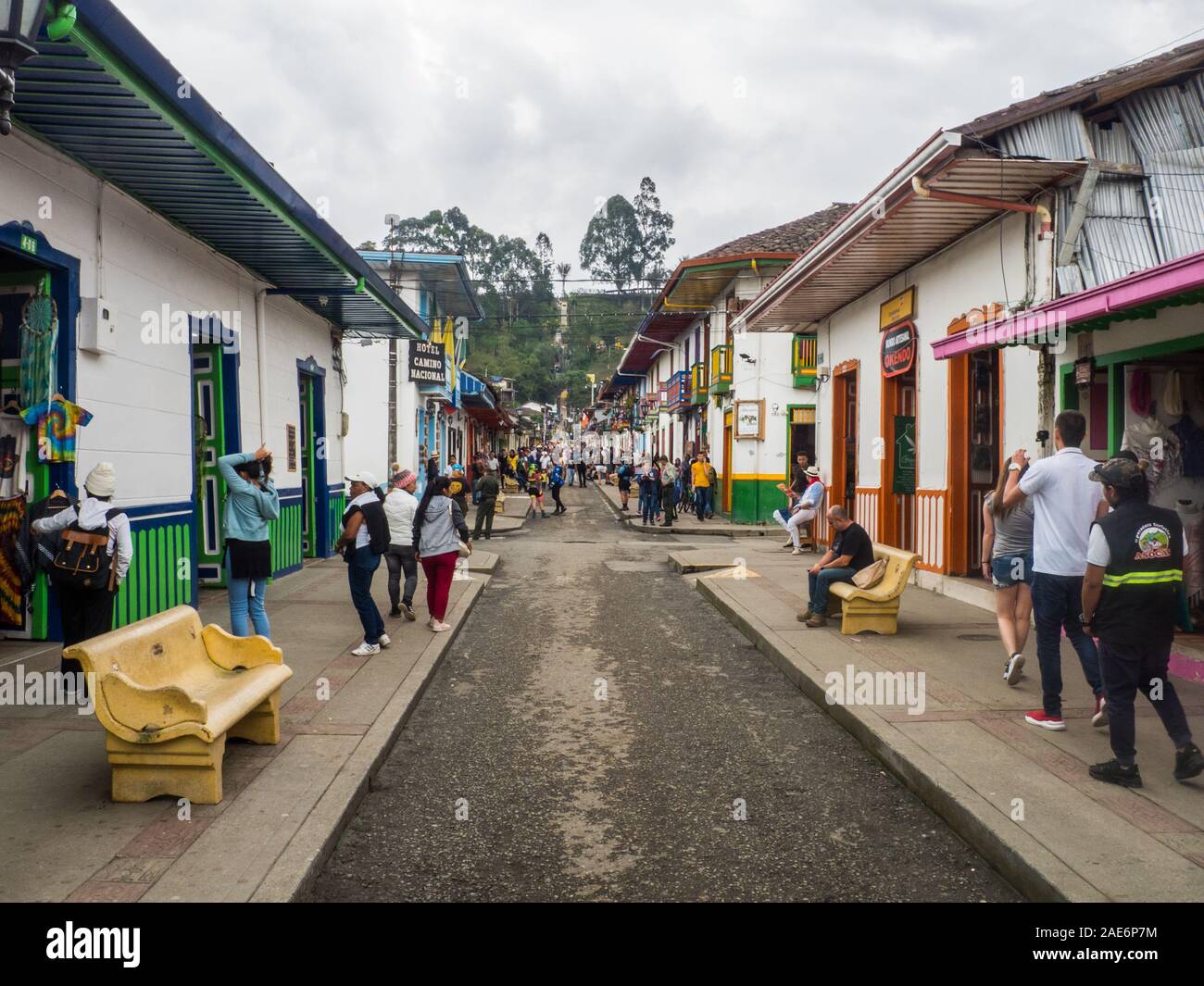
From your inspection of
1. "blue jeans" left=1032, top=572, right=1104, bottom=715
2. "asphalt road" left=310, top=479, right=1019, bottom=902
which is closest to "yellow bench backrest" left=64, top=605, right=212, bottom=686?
"asphalt road" left=310, top=479, right=1019, bottom=902

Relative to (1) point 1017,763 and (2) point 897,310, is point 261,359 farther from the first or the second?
(1) point 1017,763

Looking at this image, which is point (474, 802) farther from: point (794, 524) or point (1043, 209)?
point (794, 524)

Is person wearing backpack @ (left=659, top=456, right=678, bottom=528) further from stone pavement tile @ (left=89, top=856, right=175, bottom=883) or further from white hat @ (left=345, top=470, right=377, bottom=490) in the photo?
stone pavement tile @ (left=89, top=856, right=175, bottom=883)

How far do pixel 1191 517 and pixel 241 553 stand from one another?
761 centimetres

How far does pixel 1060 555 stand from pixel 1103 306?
6.01ft

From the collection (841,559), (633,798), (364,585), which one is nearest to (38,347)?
(364,585)

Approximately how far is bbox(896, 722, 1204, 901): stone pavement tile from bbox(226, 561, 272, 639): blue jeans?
4.68 metres

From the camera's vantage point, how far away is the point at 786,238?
25062 mm

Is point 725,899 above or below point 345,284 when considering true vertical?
below

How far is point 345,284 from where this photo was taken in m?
12.1

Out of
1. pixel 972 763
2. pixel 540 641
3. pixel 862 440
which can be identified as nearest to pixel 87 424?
A: pixel 540 641

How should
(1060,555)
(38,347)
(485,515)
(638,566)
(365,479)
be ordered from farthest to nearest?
(485,515)
(638,566)
(365,479)
(38,347)
(1060,555)

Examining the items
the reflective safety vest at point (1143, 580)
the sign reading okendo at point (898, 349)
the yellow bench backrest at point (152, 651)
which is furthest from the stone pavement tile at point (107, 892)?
the sign reading okendo at point (898, 349)

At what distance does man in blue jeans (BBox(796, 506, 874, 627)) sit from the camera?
952 centimetres
